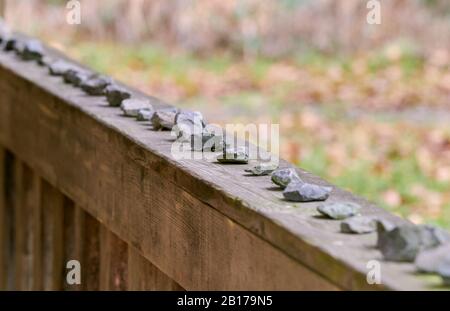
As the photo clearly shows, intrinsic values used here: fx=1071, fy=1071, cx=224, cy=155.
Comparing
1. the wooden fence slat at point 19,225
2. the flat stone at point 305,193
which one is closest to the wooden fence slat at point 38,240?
the wooden fence slat at point 19,225

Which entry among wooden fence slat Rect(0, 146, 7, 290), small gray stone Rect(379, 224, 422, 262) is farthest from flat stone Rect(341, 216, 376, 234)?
wooden fence slat Rect(0, 146, 7, 290)

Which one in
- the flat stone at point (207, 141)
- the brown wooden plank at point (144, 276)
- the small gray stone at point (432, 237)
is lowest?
the brown wooden plank at point (144, 276)

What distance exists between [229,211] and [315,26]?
9217mm

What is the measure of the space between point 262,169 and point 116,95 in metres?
0.76

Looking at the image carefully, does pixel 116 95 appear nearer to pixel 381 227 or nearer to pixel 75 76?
pixel 75 76

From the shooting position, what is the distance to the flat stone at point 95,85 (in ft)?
8.09

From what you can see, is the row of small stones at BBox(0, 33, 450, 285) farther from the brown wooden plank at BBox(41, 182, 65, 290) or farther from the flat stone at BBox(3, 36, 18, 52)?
the flat stone at BBox(3, 36, 18, 52)

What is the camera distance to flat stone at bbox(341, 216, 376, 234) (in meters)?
1.31

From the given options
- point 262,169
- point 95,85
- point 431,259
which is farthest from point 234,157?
point 95,85

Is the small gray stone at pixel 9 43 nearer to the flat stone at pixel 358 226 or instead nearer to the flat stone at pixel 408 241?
the flat stone at pixel 358 226

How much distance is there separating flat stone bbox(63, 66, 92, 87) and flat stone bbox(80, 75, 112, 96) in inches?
0.9

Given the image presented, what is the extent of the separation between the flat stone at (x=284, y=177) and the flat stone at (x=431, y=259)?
0.42m

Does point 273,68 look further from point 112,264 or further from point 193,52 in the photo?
point 112,264

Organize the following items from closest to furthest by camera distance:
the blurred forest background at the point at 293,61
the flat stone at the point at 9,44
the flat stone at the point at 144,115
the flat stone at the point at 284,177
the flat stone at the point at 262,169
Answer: the flat stone at the point at 284,177 < the flat stone at the point at 262,169 < the flat stone at the point at 144,115 < the flat stone at the point at 9,44 < the blurred forest background at the point at 293,61
